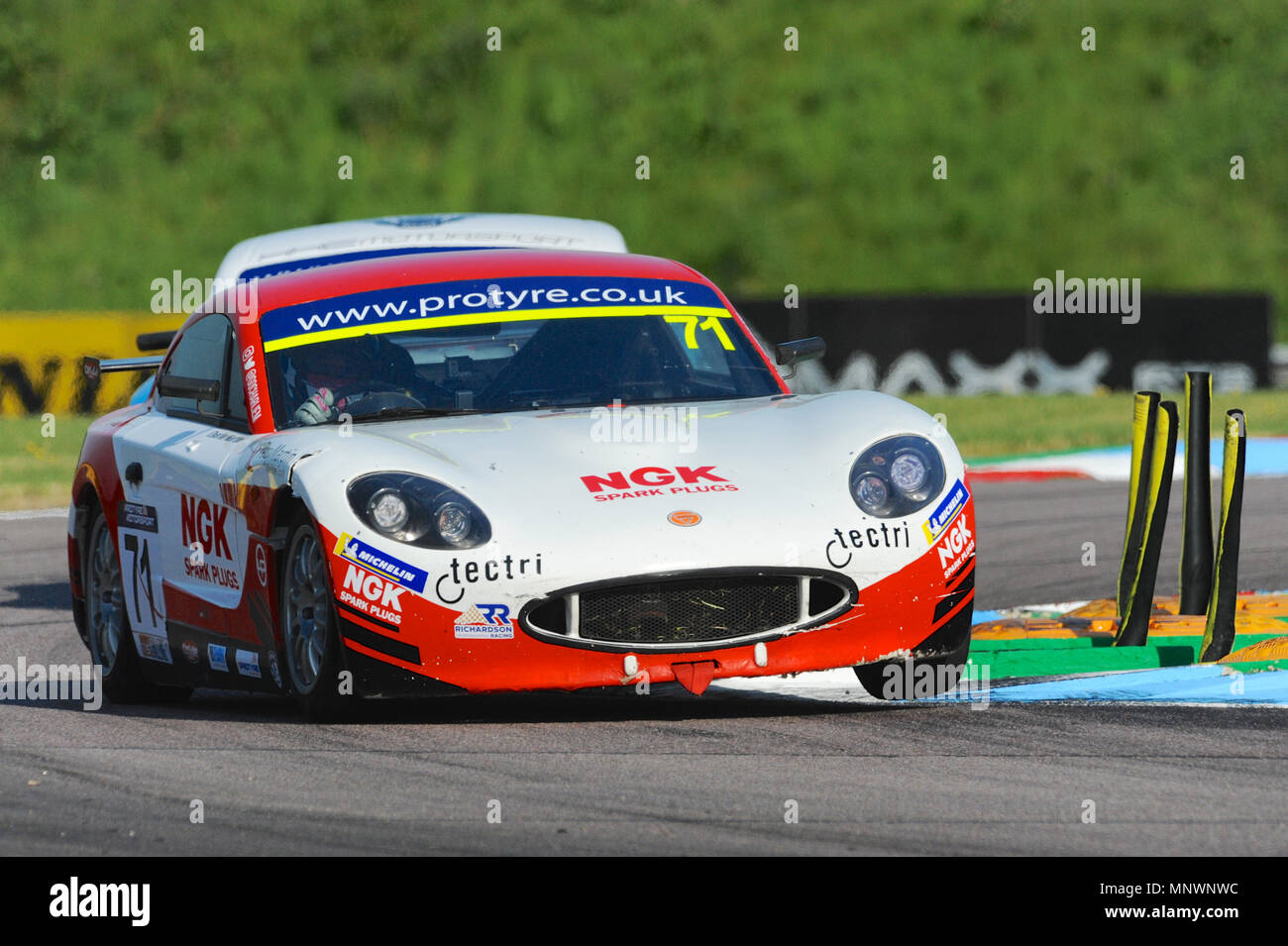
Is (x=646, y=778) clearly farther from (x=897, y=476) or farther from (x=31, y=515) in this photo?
(x=31, y=515)

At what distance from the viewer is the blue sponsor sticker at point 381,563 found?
6.16 m

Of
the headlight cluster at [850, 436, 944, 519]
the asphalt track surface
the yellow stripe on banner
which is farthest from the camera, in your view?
the yellow stripe on banner

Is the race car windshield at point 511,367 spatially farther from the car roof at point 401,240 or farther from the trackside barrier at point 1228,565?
the car roof at point 401,240

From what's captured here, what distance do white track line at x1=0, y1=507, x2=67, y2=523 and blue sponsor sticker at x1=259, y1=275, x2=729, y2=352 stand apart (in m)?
7.74

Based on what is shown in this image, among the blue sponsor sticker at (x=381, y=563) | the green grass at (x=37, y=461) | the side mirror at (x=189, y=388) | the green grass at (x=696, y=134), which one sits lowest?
the green grass at (x=37, y=461)

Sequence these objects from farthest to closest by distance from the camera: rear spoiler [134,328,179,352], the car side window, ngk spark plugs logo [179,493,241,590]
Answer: rear spoiler [134,328,179,352] < the car side window < ngk spark plugs logo [179,493,241,590]

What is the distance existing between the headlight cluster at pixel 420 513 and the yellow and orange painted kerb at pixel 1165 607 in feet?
6.54

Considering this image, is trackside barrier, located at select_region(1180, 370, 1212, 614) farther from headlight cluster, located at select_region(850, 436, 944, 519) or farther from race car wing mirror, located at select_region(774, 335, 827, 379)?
headlight cluster, located at select_region(850, 436, 944, 519)

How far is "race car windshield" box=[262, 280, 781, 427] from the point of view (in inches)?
281

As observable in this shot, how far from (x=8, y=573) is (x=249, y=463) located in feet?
17.7

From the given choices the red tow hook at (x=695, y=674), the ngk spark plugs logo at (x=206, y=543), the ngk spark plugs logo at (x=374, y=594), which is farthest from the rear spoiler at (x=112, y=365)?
the red tow hook at (x=695, y=674)

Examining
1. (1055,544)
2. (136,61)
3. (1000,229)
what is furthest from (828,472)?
(136,61)

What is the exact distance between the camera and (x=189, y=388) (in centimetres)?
744

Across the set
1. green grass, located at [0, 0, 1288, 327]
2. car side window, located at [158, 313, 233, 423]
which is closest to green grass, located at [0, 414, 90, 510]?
car side window, located at [158, 313, 233, 423]
